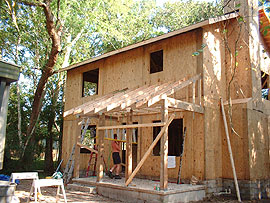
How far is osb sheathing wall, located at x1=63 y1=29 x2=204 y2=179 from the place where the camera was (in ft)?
31.3

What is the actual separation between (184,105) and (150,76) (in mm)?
2942

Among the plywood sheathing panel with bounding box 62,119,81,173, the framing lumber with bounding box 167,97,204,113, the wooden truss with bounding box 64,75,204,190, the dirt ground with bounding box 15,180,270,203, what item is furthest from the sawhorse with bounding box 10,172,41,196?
the plywood sheathing panel with bounding box 62,119,81,173

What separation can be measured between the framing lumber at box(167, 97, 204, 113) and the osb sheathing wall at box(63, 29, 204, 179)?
15.0 inches

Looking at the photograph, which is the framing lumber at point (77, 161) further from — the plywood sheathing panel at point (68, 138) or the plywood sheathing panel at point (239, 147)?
the plywood sheathing panel at point (239, 147)

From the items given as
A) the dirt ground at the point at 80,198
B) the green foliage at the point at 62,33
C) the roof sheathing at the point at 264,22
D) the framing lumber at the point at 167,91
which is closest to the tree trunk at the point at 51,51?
the green foliage at the point at 62,33

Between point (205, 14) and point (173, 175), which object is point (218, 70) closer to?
point (173, 175)

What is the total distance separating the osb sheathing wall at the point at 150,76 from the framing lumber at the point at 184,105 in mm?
381

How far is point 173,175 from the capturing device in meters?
9.83

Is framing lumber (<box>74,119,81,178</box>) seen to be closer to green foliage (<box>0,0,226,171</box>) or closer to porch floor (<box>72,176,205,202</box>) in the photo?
porch floor (<box>72,176,205,202</box>)

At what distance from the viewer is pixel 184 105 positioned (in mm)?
8789

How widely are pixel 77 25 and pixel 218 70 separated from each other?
9.60m

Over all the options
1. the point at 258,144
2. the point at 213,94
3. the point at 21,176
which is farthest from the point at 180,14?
the point at 21,176

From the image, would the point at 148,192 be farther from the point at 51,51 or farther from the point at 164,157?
the point at 51,51

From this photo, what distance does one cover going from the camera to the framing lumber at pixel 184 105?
8.24 meters
